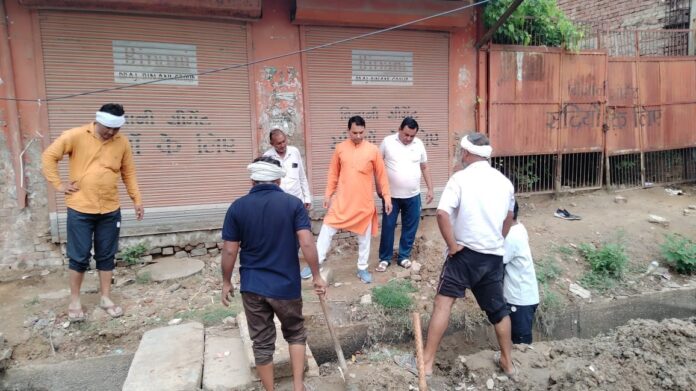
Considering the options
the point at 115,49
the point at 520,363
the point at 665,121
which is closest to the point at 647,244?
the point at 665,121

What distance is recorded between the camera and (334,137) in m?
6.33

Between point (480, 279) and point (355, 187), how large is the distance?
1.86 m

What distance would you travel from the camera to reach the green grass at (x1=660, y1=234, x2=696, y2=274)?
19.2 feet

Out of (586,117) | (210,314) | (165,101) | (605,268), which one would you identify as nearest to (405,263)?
(210,314)

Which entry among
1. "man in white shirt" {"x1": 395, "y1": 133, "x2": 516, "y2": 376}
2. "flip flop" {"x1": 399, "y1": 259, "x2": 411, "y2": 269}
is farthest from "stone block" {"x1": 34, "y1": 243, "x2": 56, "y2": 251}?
"man in white shirt" {"x1": 395, "y1": 133, "x2": 516, "y2": 376}

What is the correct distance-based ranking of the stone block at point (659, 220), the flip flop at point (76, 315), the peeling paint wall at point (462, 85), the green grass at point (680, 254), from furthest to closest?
the stone block at point (659, 220) < the peeling paint wall at point (462, 85) < the green grass at point (680, 254) < the flip flop at point (76, 315)

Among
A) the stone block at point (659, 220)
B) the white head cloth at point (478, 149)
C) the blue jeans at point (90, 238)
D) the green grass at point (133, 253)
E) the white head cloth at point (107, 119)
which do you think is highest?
the white head cloth at point (107, 119)

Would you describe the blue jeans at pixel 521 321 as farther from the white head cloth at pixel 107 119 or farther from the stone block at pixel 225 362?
the white head cloth at pixel 107 119

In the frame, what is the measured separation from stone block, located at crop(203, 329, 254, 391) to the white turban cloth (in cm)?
149

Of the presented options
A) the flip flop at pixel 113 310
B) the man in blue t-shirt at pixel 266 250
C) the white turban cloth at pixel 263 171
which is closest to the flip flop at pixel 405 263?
the man in blue t-shirt at pixel 266 250

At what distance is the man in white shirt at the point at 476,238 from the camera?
3.28 m

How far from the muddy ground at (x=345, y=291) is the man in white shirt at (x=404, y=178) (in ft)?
1.51

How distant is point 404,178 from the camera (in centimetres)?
509

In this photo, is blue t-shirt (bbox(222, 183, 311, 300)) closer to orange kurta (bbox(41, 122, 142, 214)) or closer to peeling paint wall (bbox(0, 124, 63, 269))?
orange kurta (bbox(41, 122, 142, 214))
